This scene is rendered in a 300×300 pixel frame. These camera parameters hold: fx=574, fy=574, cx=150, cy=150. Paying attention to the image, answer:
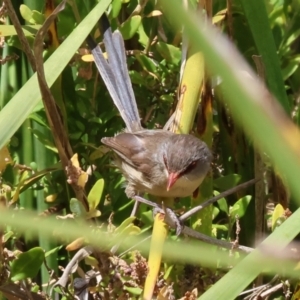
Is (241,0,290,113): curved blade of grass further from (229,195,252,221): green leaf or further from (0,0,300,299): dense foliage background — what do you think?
(229,195,252,221): green leaf

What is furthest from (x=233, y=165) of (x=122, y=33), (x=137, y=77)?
(x=122, y=33)

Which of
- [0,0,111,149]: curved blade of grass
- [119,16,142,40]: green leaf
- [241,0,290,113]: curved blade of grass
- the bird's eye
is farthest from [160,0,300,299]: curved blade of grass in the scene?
the bird's eye

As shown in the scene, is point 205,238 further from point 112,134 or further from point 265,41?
point 112,134

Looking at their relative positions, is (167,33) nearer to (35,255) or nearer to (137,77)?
(137,77)

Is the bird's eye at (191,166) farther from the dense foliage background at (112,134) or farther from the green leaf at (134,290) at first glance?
the green leaf at (134,290)

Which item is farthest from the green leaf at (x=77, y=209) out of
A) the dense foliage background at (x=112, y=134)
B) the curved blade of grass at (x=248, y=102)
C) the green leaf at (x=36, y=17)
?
the curved blade of grass at (x=248, y=102)

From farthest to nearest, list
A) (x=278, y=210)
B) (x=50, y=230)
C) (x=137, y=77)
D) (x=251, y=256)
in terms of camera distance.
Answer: (x=137, y=77)
(x=278, y=210)
(x=251, y=256)
(x=50, y=230)

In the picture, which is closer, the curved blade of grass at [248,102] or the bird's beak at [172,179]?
the curved blade of grass at [248,102]
